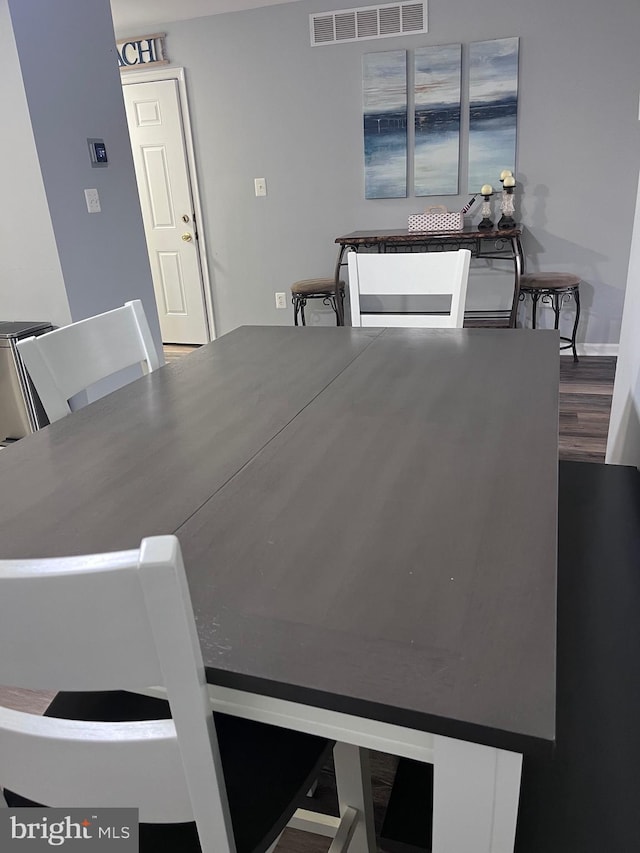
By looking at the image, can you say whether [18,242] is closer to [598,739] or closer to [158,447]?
[158,447]

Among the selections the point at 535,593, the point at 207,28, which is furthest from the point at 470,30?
the point at 535,593

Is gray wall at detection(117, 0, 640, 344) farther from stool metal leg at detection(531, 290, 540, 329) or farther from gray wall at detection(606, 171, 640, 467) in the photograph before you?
gray wall at detection(606, 171, 640, 467)

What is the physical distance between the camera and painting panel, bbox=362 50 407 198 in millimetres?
3949

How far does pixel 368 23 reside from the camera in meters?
3.91

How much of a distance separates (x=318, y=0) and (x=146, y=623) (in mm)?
4479

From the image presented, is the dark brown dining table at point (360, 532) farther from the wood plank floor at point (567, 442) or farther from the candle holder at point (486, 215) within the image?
the candle holder at point (486, 215)

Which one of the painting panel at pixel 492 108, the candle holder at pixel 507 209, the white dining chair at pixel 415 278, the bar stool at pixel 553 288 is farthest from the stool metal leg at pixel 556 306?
the white dining chair at pixel 415 278

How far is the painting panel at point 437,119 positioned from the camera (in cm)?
386

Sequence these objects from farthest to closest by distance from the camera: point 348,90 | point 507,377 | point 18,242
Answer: point 348,90 < point 18,242 < point 507,377

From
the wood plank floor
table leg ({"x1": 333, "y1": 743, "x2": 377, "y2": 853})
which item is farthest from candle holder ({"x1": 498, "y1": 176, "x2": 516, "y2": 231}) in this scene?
table leg ({"x1": 333, "y1": 743, "x2": 377, "y2": 853})

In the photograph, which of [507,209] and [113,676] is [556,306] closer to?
[507,209]

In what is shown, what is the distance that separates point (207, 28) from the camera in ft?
13.8

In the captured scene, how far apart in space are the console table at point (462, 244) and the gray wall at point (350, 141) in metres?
0.17

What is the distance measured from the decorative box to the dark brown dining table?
2.51 meters
